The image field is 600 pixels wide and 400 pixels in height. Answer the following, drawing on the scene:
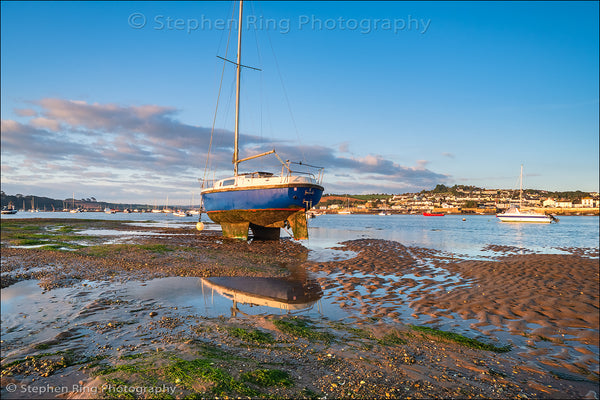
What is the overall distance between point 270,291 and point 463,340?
590 centimetres

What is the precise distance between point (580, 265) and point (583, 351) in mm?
13232

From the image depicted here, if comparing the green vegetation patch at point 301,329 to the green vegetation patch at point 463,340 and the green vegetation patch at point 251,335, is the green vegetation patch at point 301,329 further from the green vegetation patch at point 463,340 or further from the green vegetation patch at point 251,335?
the green vegetation patch at point 463,340

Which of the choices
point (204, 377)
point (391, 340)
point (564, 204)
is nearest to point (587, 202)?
point (564, 204)

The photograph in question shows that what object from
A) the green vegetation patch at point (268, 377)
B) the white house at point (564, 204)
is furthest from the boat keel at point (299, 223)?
the white house at point (564, 204)

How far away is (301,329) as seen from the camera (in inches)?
260

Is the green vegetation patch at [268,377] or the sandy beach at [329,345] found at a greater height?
the green vegetation patch at [268,377]

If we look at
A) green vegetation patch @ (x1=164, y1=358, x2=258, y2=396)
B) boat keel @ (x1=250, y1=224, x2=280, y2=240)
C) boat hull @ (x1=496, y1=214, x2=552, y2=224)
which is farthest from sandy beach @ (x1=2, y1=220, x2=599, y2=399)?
boat hull @ (x1=496, y1=214, x2=552, y2=224)

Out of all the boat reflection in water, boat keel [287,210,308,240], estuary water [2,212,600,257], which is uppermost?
boat keel [287,210,308,240]

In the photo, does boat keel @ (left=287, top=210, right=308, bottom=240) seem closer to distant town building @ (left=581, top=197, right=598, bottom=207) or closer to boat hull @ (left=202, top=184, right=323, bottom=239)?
boat hull @ (left=202, top=184, right=323, bottom=239)

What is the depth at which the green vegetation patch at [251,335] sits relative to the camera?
5918 mm

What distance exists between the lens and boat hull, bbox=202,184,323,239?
2319 cm

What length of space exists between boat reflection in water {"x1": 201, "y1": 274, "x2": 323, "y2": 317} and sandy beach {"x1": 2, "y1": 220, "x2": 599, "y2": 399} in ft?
2.14

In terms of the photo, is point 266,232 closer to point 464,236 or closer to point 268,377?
point 268,377

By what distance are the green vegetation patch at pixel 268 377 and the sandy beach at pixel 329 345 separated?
0.02 m
